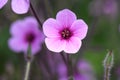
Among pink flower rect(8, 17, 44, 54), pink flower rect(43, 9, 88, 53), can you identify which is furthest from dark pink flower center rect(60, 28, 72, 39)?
pink flower rect(8, 17, 44, 54)

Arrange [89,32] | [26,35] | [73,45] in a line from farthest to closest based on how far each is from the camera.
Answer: [89,32], [26,35], [73,45]

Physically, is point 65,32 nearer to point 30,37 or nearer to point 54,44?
point 54,44

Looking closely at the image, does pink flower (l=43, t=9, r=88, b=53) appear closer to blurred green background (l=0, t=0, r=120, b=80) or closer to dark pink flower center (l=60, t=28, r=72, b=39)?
dark pink flower center (l=60, t=28, r=72, b=39)

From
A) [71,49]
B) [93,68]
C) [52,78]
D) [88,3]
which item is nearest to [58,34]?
[71,49]

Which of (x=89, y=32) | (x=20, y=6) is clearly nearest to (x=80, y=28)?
(x=20, y=6)

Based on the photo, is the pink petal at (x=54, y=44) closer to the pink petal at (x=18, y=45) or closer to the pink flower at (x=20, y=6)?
the pink flower at (x=20, y=6)

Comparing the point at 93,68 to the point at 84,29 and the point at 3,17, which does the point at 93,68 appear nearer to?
the point at 3,17

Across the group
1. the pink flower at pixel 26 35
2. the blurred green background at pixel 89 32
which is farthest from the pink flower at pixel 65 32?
the blurred green background at pixel 89 32
